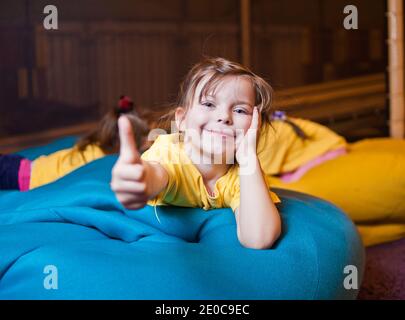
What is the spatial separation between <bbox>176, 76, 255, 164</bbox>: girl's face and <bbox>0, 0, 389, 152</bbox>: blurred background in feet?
4.87

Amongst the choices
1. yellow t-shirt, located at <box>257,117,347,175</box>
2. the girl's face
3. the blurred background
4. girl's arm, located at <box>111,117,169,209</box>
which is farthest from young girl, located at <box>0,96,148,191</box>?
girl's arm, located at <box>111,117,169,209</box>

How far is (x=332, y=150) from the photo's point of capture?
1.72 meters

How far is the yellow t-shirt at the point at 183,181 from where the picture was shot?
890mm

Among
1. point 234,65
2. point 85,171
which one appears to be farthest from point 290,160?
point 234,65

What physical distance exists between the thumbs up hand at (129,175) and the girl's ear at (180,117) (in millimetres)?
272

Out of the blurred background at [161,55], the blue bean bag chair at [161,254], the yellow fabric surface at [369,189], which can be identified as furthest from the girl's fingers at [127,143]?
the blurred background at [161,55]

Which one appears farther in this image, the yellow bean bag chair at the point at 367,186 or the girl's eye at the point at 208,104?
the yellow bean bag chair at the point at 367,186

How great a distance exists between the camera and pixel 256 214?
80 cm

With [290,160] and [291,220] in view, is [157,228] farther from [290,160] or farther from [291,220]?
[290,160]

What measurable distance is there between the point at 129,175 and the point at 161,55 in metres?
1.91

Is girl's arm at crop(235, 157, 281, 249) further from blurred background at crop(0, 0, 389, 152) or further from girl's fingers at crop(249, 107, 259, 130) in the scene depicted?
blurred background at crop(0, 0, 389, 152)

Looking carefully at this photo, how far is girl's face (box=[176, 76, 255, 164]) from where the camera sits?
2.66ft

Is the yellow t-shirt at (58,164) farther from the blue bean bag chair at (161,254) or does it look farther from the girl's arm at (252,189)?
the girl's arm at (252,189)
